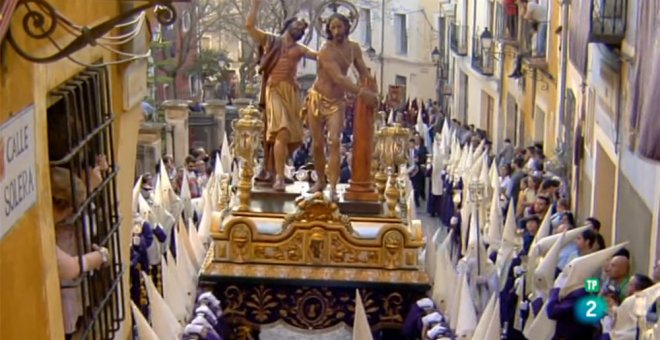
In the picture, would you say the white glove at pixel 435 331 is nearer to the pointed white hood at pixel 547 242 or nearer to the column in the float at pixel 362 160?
the pointed white hood at pixel 547 242

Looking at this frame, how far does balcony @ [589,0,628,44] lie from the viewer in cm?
1236

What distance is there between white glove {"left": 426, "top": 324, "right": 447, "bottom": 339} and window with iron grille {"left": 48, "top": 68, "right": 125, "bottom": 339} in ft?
10.2

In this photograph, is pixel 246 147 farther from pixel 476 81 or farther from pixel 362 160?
pixel 476 81

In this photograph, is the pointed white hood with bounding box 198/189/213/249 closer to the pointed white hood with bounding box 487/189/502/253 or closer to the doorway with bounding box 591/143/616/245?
the pointed white hood with bounding box 487/189/502/253

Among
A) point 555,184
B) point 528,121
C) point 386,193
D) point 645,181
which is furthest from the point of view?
point 528,121

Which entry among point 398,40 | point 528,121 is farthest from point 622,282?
point 398,40

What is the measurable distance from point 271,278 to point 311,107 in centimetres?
173

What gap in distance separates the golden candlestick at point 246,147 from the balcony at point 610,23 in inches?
150

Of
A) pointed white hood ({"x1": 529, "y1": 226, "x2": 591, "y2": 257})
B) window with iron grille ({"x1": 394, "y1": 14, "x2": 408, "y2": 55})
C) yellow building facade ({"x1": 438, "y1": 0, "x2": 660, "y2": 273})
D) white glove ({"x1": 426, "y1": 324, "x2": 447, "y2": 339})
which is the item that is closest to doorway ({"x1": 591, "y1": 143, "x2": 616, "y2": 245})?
yellow building facade ({"x1": 438, "y1": 0, "x2": 660, "y2": 273})

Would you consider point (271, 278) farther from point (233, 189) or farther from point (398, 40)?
point (398, 40)

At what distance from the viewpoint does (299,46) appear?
36.5ft

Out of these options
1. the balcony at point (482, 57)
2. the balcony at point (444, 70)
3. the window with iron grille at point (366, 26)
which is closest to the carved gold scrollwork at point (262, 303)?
the balcony at point (482, 57)

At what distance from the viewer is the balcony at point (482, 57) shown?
2758cm

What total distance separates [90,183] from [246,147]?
5637mm
